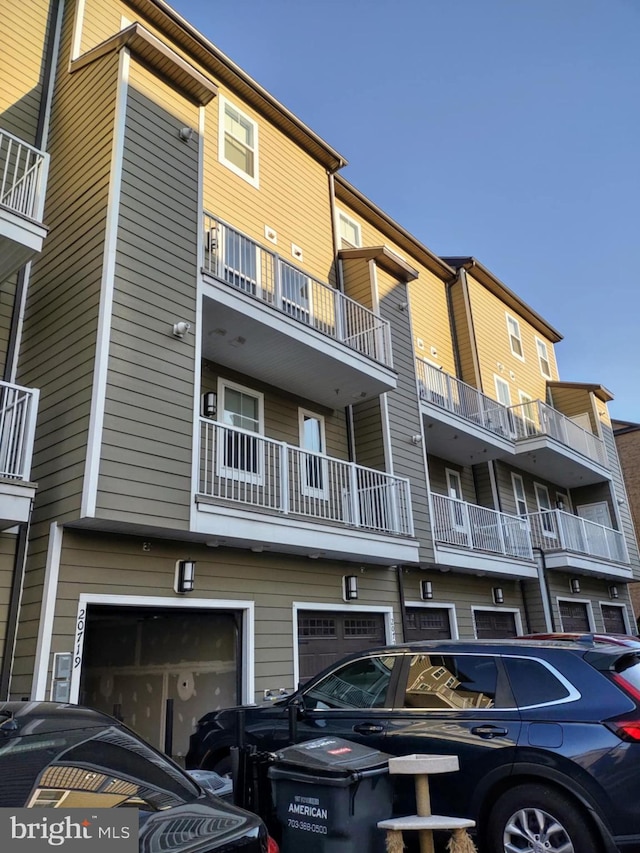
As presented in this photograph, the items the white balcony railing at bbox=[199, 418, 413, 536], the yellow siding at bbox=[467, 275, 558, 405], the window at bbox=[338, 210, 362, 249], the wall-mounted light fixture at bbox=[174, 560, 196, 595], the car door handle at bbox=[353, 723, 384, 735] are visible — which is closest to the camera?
the car door handle at bbox=[353, 723, 384, 735]

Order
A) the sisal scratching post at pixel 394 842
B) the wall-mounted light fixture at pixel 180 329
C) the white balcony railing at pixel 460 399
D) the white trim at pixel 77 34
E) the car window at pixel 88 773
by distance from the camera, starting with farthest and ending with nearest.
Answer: the white balcony railing at pixel 460 399
the white trim at pixel 77 34
the wall-mounted light fixture at pixel 180 329
the sisal scratching post at pixel 394 842
the car window at pixel 88 773

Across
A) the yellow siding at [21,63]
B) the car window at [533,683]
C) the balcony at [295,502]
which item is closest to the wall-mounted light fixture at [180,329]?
the balcony at [295,502]

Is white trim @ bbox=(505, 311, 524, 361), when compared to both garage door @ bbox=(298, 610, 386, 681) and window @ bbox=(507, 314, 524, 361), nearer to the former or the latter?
window @ bbox=(507, 314, 524, 361)

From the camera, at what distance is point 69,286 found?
8336mm

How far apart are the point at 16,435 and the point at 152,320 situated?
2.16 meters

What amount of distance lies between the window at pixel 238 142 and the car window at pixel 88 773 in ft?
36.9

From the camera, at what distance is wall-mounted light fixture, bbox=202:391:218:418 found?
32.0 feet

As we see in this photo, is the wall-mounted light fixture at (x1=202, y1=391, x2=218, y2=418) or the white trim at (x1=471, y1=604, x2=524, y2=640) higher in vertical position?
the wall-mounted light fixture at (x1=202, y1=391, x2=218, y2=418)

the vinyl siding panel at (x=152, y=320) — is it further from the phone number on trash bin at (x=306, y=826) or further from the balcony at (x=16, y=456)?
the phone number on trash bin at (x=306, y=826)

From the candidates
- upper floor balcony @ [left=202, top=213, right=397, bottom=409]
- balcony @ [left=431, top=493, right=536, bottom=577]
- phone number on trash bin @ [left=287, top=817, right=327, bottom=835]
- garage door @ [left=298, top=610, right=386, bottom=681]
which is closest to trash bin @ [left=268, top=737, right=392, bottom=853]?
phone number on trash bin @ [left=287, top=817, right=327, bottom=835]

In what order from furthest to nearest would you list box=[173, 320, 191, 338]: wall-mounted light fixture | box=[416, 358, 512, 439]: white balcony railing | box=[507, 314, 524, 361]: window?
box=[507, 314, 524, 361]: window
box=[416, 358, 512, 439]: white balcony railing
box=[173, 320, 191, 338]: wall-mounted light fixture

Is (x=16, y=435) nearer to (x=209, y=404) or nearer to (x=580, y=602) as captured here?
(x=209, y=404)

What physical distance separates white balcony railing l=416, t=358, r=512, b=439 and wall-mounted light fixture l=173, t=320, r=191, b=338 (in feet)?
22.4

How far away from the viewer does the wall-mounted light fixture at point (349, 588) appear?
10602mm
